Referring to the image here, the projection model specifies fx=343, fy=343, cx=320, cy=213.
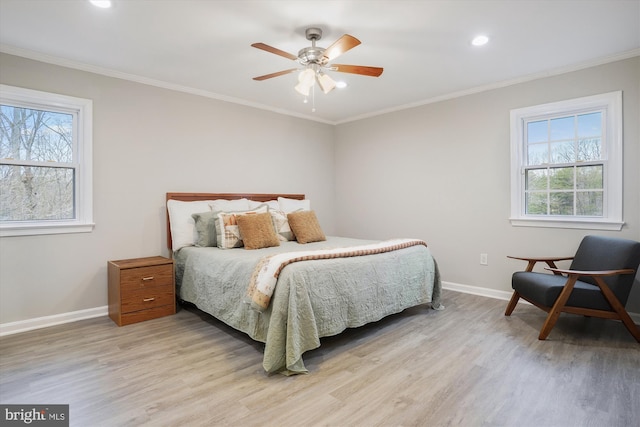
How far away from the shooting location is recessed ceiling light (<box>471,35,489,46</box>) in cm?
277

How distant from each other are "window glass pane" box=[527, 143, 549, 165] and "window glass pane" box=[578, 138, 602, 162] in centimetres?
29

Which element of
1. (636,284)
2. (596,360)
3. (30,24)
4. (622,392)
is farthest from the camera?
(636,284)

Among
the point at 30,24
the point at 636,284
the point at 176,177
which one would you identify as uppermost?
the point at 30,24

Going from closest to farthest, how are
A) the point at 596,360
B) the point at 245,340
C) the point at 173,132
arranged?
the point at 596,360 < the point at 245,340 < the point at 173,132

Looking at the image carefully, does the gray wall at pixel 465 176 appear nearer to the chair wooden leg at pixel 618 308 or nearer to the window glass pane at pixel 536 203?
the window glass pane at pixel 536 203

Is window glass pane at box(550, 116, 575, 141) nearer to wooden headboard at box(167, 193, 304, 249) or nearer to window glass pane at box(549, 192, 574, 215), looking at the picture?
window glass pane at box(549, 192, 574, 215)

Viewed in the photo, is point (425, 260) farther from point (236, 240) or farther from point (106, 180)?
point (106, 180)

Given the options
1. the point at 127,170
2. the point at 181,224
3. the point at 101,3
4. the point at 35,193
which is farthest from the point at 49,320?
the point at 101,3

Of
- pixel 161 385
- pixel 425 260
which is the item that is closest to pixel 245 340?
pixel 161 385

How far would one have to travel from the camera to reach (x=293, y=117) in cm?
512

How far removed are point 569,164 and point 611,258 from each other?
110 centimetres

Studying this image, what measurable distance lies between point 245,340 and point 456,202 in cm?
298

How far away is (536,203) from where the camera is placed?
376 cm

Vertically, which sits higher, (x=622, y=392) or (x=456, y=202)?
(x=456, y=202)
